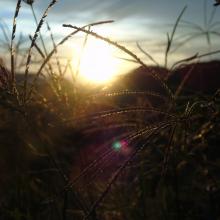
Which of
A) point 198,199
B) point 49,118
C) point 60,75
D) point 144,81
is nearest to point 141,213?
point 198,199

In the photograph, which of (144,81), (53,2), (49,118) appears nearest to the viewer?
(53,2)

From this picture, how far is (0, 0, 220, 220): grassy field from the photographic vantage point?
1070 millimetres

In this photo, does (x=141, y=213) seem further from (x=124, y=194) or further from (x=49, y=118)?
(x=49, y=118)

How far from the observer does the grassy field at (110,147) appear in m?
1.07

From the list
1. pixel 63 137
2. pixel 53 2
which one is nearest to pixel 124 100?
pixel 63 137

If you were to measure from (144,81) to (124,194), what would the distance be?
5325 mm

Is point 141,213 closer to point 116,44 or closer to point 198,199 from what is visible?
point 198,199

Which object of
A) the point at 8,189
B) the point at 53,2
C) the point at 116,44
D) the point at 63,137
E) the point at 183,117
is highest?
the point at 53,2

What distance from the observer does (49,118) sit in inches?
172

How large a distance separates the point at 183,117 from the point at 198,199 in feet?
7.28

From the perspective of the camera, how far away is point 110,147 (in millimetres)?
1052

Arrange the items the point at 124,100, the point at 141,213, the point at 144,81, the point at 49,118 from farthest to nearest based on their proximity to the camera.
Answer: the point at 144,81
the point at 124,100
the point at 49,118
the point at 141,213

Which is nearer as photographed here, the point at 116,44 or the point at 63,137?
the point at 116,44

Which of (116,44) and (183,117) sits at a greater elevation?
(116,44)
